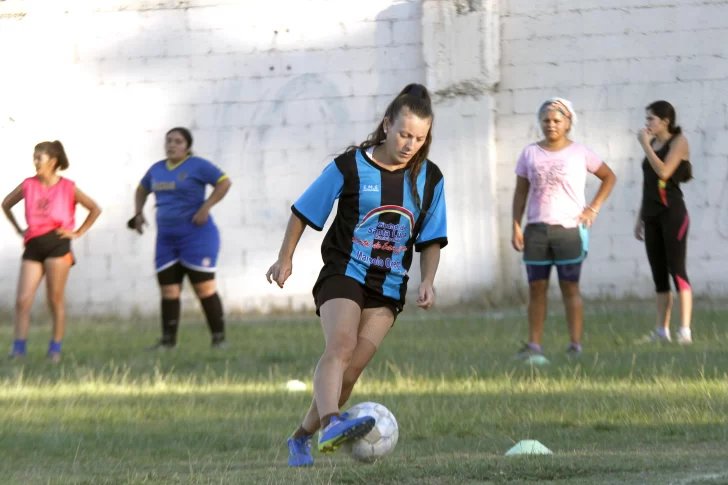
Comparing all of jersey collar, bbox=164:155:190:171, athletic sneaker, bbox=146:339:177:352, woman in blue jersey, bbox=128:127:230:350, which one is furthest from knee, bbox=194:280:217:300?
jersey collar, bbox=164:155:190:171

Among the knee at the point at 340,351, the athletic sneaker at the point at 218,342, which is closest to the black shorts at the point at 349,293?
the knee at the point at 340,351

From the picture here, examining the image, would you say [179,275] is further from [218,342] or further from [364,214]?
[364,214]

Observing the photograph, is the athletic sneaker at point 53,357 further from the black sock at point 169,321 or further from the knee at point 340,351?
the knee at point 340,351

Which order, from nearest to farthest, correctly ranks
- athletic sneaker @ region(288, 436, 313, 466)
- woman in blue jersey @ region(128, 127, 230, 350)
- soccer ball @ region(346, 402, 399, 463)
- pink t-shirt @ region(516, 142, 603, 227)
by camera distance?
Answer: soccer ball @ region(346, 402, 399, 463), athletic sneaker @ region(288, 436, 313, 466), pink t-shirt @ region(516, 142, 603, 227), woman in blue jersey @ region(128, 127, 230, 350)

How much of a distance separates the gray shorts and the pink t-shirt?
6 cm

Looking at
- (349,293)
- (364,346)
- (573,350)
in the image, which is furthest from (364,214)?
(573,350)

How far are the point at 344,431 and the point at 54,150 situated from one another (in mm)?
5924

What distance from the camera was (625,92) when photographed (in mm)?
13211

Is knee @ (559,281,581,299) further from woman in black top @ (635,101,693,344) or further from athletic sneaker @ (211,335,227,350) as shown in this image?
athletic sneaker @ (211,335,227,350)

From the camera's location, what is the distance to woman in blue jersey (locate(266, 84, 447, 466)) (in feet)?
16.7

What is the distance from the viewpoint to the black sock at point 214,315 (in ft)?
34.4

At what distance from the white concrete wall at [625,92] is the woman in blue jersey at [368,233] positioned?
8.31 metres

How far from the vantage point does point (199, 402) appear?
7.52 m

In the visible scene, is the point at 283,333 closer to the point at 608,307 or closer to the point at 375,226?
the point at 608,307
